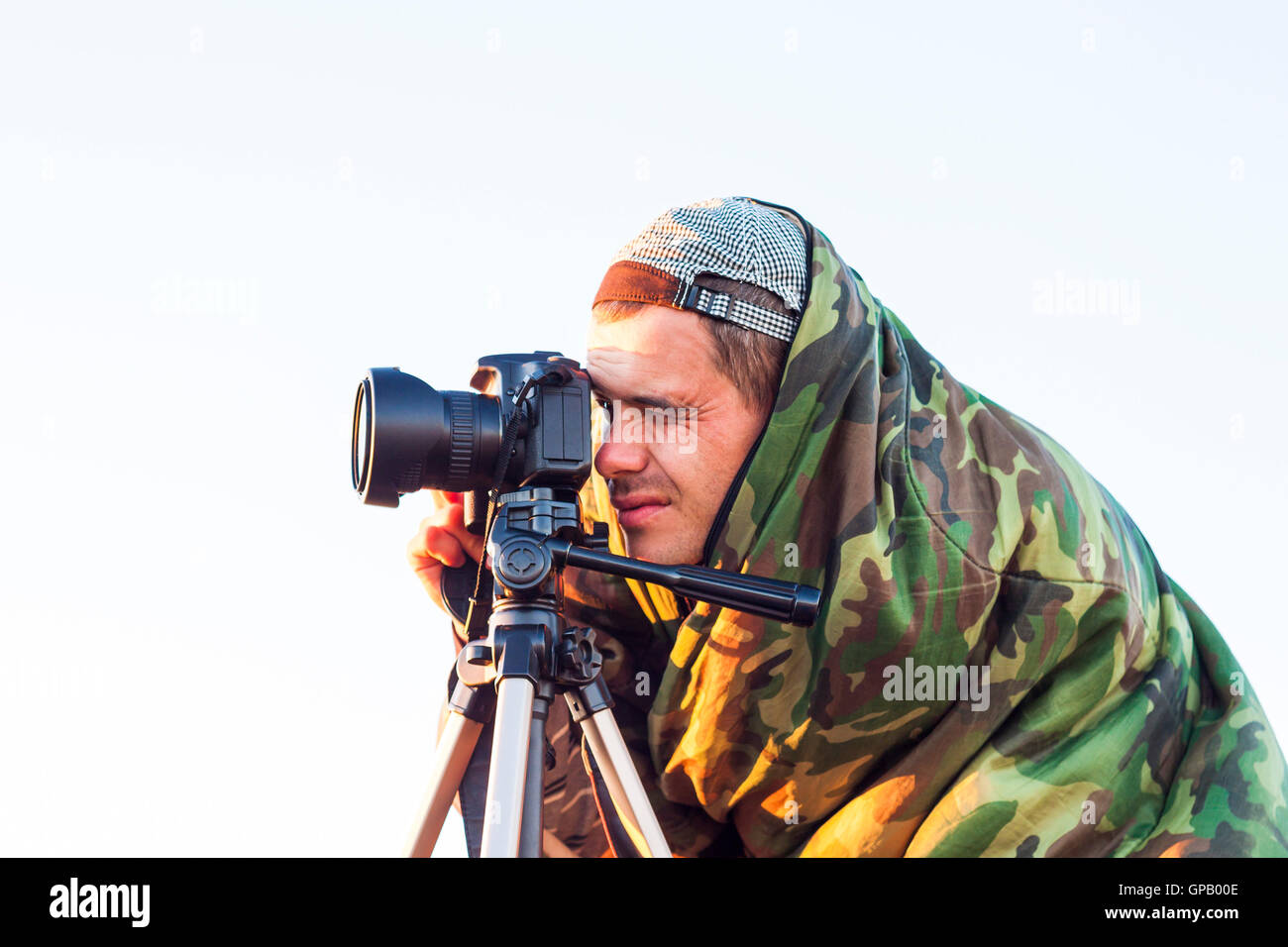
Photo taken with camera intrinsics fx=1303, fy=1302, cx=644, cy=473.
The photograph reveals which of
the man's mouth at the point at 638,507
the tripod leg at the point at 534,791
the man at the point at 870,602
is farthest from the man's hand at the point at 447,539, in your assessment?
the tripod leg at the point at 534,791

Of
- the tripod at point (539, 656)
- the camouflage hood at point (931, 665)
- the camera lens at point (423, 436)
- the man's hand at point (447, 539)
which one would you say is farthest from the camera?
the man's hand at point (447, 539)

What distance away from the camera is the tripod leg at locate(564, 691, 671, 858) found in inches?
69.9

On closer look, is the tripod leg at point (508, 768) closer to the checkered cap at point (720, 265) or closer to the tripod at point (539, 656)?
the tripod at point (539, 656)

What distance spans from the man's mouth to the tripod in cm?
30

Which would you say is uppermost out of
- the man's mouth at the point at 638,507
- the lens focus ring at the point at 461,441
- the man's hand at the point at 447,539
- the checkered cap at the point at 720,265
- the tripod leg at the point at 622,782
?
the checkered cap at the point at 720,265

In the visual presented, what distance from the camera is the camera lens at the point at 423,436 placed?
188 centimetres

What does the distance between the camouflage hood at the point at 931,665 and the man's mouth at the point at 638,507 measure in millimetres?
109

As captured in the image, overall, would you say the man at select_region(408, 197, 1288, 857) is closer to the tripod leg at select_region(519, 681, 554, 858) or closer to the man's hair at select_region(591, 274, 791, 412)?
the man's hair at select_region(591, 274, 791, 412)

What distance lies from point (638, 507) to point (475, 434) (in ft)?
1.35

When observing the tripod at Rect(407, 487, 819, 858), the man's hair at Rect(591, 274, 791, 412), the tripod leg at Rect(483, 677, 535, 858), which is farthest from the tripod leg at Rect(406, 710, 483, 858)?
the man's hair at Rect(591, 274, 791, 412)

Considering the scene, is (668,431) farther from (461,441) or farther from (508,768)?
(508,768)
